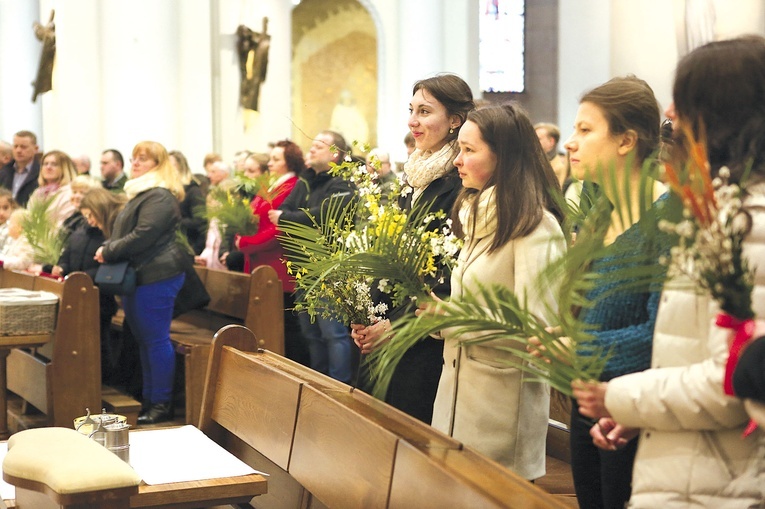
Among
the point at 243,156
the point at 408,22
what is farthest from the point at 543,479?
the point at 408,22

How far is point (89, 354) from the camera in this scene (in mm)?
6250

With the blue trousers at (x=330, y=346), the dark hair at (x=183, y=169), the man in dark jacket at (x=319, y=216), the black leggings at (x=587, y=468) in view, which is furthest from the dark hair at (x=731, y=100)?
the dark hair at (x=183, y=169)

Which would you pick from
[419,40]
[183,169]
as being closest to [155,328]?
[183,169]

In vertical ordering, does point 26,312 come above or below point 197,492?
below

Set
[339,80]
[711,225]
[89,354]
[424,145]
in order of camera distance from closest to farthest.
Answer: [711,225] → [424,145] → [89,354] → [339,80]

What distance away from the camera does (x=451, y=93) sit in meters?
3.52

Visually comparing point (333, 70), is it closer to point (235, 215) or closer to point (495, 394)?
point (235, 215)

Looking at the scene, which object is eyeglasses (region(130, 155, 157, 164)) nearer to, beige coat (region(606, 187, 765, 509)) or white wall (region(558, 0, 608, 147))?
beige coat (region(606, 187, 765, 509))

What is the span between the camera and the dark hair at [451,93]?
11.5 feet

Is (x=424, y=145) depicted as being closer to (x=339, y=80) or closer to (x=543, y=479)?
(x=543, y=479)

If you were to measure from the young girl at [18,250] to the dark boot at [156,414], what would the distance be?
1.76 m

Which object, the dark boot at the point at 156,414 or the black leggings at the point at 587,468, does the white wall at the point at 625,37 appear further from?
the black leggings at the point at 587,468

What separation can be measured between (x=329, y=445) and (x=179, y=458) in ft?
1.48

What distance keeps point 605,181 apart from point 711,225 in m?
0.30
